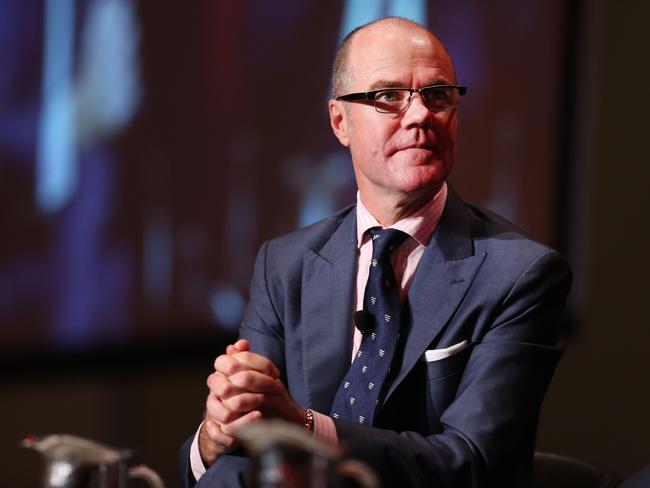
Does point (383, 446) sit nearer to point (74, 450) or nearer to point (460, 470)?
point (460, 470)

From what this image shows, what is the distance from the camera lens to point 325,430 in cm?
170

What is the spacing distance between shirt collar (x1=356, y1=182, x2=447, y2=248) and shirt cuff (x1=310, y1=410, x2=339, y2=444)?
44 cm

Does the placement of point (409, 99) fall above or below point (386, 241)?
above

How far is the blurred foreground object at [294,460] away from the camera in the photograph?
122cm

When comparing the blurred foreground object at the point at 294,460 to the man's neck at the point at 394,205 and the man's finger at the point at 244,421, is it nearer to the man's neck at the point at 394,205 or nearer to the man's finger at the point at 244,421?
the man's finger at the point at 244,421

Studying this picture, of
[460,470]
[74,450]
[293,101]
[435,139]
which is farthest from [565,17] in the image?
[74,450]

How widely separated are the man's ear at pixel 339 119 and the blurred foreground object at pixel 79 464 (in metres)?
0.92

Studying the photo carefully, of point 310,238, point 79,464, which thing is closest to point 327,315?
point 310,238

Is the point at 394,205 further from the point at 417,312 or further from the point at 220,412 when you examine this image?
the point at 220,412

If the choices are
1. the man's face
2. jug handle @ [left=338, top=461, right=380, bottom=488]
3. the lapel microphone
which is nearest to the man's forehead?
the man's face

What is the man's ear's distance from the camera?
2.12 meters

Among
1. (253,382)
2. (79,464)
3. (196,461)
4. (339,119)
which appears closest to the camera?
(79,464)

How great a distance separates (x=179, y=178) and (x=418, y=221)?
2.17 meters

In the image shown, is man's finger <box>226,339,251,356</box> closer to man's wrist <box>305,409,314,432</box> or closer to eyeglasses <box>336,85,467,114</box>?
man's wrist <box>305,409,314,432</box>
